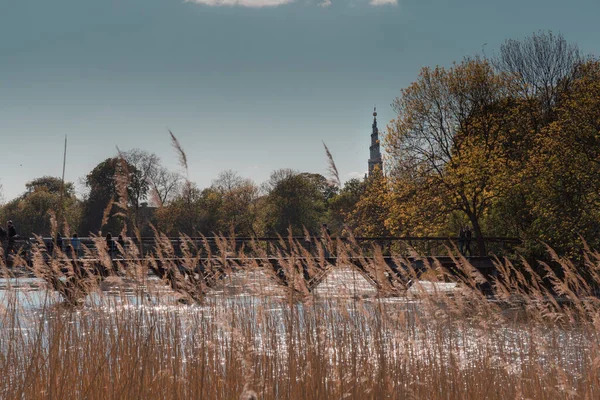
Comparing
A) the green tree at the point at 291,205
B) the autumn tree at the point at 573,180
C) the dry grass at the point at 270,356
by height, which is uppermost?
the green tree at the point at 291,205

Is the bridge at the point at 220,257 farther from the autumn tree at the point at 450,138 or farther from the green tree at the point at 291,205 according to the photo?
the green tree at the point at 291,205

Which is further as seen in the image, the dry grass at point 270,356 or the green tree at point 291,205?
the green tree at point 291,205

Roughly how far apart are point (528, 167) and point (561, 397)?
72.5 feet

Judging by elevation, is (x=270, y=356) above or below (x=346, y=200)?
below

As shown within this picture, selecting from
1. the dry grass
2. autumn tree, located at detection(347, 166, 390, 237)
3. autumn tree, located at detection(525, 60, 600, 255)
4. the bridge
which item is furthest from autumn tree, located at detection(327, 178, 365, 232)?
the dry grass

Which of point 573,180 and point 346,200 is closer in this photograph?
point 573,180

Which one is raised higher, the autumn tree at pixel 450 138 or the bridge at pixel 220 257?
the autumn tree at pixel 450 138

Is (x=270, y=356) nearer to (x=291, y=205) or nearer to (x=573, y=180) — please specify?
(x=573, y=180)

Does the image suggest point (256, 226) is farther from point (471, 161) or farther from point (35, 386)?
point (35, 386)

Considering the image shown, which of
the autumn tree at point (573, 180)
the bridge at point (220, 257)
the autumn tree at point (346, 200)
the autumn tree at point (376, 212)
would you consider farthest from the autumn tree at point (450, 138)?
the autumn tree at point (346, 200)

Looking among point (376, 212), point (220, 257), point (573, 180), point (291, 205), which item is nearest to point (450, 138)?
point (376, 212)

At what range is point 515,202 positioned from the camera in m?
27.4

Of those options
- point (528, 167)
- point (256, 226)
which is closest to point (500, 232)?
point (528, 167)

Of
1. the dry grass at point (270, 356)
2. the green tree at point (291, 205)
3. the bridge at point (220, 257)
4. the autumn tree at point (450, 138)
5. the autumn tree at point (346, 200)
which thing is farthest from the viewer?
the autumn tree at point (346, 200)
